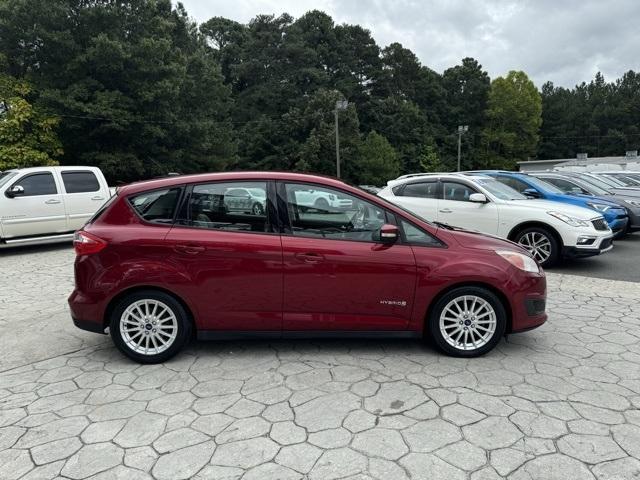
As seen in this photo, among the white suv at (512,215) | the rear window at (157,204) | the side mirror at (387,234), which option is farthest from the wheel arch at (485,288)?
the white suv at (512,215)

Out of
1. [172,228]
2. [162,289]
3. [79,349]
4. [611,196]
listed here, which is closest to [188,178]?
[172,228]

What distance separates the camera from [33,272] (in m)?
8.04

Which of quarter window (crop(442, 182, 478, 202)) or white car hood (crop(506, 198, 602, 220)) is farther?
quarter window (crop(442, 182, 478, 202))

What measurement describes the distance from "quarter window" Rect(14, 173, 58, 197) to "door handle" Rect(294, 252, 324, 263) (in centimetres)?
858

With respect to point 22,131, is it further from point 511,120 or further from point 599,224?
point 511,120

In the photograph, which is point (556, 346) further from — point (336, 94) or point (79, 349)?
point (336, 94)

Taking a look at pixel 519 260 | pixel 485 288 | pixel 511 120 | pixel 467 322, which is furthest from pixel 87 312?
pixel 511 120

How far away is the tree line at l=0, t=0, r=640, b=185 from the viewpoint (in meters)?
24.0

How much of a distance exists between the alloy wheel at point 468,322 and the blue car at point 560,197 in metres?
6.01

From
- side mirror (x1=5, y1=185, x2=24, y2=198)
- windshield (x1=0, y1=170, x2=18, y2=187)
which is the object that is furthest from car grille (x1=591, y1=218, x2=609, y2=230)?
windshield (x1=0, y1=170, x2=18, y2=187)

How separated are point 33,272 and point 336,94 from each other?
4649 centimetres

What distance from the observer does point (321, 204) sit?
13.4 feet

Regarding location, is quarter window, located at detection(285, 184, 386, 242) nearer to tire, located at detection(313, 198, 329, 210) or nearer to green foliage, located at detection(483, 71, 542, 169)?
tire, located at detection(313, 198, 329, 210)

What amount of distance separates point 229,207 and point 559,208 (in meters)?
6.11
